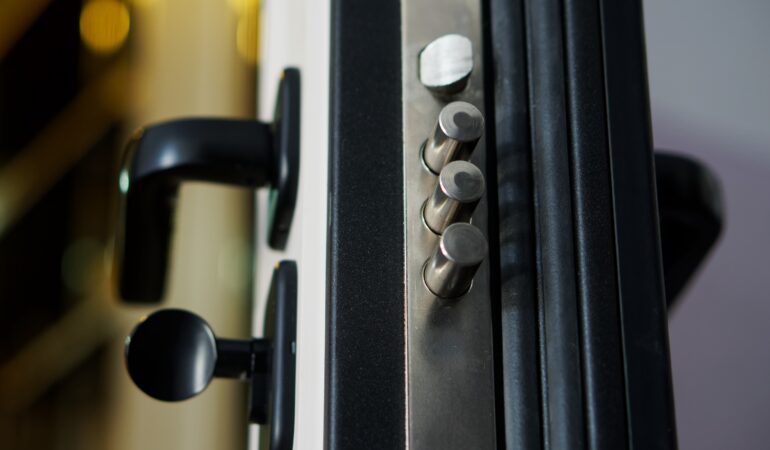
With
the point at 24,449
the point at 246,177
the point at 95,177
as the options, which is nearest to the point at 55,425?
the point at 24,449

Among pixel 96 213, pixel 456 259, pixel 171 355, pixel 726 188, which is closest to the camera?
pixel 456 259

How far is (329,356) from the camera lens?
311 millimetres

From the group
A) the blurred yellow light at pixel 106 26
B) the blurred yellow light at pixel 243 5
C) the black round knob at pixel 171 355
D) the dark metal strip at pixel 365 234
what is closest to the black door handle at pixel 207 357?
the black round knob at pixel 171 355

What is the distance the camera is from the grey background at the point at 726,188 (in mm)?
987

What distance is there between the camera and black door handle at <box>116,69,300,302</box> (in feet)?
1.54

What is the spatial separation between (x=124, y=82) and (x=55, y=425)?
57cm

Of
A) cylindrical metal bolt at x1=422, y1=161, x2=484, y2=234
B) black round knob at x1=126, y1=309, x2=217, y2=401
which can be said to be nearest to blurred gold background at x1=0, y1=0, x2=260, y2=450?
black round knob at x1=126, y1=309, x2=217, y2=401

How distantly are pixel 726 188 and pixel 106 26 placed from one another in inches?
41.3

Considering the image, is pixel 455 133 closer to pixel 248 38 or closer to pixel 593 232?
pixel 593 232

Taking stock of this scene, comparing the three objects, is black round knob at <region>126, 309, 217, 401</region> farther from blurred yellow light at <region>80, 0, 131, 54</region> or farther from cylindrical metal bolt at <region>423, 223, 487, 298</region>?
blurred yellow light at <region>80, 0, 131, 54</region>

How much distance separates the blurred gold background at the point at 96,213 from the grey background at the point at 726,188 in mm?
624

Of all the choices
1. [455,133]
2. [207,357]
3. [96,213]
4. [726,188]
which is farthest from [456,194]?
[96,213]

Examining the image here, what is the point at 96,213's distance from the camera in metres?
1.20

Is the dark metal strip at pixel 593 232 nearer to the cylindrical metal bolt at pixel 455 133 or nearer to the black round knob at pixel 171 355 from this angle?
the cylindrical metal bolt at pixel 455 133
